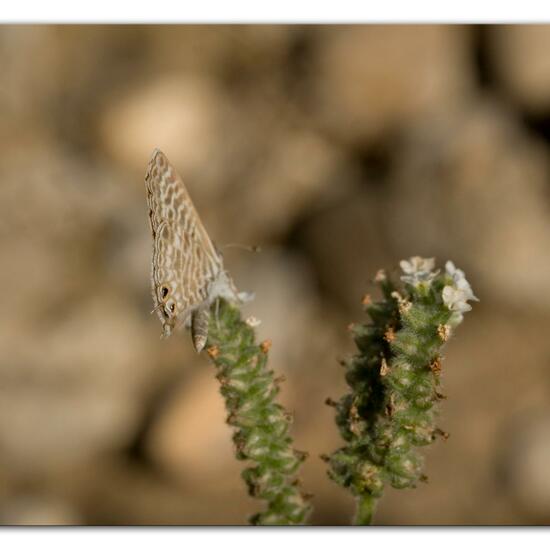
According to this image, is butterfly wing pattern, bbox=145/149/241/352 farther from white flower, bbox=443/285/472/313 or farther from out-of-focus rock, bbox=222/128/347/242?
out-of-focus rock, bbox=222/128/347/242

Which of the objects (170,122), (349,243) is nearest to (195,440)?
(349,243)

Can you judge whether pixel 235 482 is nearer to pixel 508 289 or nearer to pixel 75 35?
pixel 508 289

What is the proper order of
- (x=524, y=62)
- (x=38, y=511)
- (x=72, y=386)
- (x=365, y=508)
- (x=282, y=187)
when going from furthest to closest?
(x=282, y=187)
(x=72, y=386)
(x=524, y=62)
(x=38, y=511)
(x=365, y=508)

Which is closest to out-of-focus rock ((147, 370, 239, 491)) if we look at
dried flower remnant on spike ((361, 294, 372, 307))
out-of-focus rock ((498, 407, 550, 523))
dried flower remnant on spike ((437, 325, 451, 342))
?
out-of-focus rock ((498, 407, 550, 523))

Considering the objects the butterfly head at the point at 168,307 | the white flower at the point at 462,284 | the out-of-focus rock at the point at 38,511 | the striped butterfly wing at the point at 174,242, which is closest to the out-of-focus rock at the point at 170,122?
the out-of-focus rock at the point at 38,511

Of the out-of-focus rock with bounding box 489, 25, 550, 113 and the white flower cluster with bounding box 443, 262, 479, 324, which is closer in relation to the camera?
the white flower cluster with bounding box 443, 262, 479, 324

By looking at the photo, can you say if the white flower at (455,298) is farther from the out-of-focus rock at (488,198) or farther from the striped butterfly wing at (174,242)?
the out-of-focus rock at (488,198)

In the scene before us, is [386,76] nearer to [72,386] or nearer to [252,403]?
[72,386]
